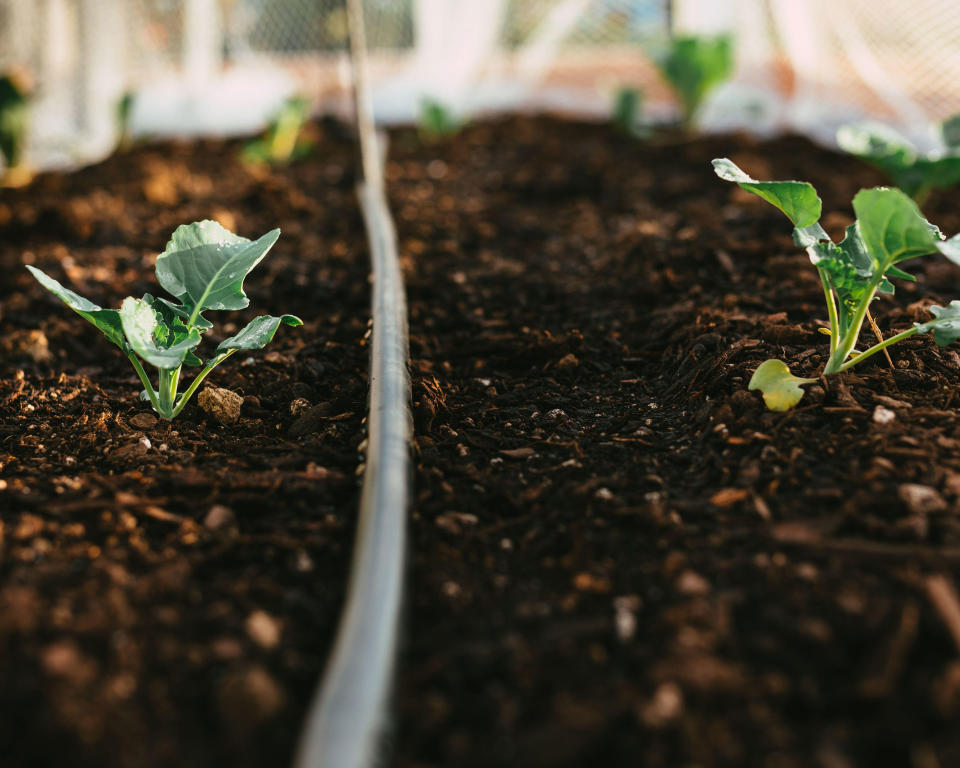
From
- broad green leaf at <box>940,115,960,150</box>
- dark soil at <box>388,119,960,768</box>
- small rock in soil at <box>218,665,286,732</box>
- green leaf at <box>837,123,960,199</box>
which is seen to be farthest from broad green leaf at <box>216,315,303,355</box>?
broad green leaf at <box>940,115,960,150</box>

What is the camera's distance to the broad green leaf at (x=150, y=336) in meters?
1.25

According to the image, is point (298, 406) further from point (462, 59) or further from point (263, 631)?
point (462, 59)

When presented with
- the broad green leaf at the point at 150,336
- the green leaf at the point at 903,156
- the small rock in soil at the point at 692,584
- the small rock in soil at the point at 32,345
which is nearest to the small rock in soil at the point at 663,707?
the small rock in soil at the point at 692,584

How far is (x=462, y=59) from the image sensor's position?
4449 millimetres

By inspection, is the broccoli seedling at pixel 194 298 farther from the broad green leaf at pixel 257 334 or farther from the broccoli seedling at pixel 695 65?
the broccoli seedling at pixel 695 65

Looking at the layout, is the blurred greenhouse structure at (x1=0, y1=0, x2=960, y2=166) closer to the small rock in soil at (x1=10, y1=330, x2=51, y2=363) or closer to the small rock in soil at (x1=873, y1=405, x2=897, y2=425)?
the small rock in soil at (x1=10, y1=330, x2=51, y2=363)

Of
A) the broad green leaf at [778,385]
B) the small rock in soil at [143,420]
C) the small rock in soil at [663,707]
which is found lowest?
the small rock in soil at [143,420]

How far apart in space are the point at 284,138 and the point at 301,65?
1.48 m

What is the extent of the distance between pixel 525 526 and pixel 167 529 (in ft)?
1.89

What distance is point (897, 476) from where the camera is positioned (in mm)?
1150

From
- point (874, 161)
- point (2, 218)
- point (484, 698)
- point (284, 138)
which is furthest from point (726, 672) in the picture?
point (284, 138)

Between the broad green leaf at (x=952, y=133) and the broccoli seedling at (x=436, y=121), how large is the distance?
2345mm

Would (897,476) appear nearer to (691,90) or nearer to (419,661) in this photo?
(419,661)

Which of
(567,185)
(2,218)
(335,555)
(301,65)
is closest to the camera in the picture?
(335,555)
